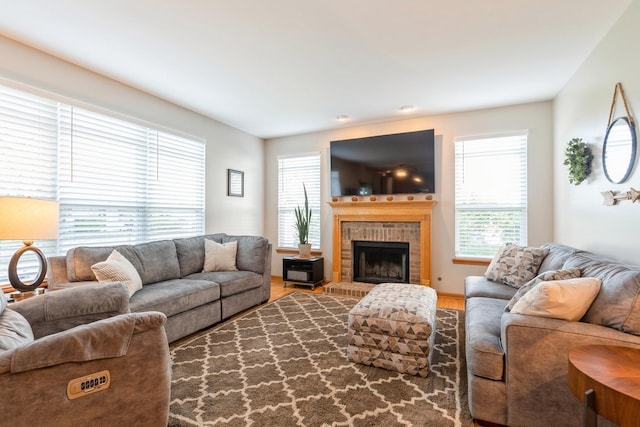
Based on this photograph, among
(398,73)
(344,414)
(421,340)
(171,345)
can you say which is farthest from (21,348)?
(398,73)

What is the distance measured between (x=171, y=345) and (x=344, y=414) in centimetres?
174

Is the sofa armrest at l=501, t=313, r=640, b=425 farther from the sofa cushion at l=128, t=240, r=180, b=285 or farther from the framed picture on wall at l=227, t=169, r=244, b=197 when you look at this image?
the framed picture on wall at l=227, t=169, r=244, b=197

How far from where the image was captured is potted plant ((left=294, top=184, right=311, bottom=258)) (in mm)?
4805

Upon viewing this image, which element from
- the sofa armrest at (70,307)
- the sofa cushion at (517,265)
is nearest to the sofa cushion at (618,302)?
the sofa cushion at (517,265)

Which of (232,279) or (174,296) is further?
(232,279)

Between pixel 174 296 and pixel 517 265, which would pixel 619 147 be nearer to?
pixel 517 265

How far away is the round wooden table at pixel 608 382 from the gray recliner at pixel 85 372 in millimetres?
1755

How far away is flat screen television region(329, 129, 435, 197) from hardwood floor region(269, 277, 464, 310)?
1542 mm

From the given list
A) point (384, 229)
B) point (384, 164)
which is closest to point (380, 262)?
point (384, 229)

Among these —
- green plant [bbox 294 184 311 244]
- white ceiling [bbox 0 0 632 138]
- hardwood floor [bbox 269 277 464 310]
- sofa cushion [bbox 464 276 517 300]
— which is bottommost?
hardwood floor [bbox 269 277 464 310]

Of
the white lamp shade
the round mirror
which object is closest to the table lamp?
the white lamp shade

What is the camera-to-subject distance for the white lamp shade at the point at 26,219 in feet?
6.24

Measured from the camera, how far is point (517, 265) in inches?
109

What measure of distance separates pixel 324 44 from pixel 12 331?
8.89 feet
